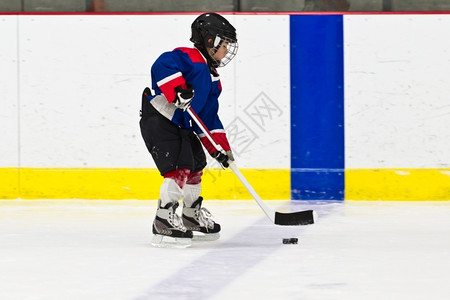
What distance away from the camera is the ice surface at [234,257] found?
9.65 feet

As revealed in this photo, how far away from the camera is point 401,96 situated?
19.0ft

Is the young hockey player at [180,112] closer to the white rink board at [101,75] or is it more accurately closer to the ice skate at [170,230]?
the ice skate at [170,230]

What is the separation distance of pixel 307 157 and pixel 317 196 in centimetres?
25

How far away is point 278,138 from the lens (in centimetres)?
586

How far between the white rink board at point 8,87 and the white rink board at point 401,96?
2.09m

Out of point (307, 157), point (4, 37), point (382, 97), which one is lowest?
point (307, 157)

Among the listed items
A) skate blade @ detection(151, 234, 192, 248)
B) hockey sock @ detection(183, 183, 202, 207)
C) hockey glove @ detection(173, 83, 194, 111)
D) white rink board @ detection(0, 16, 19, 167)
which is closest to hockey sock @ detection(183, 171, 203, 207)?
hockey sock @ detection(183, 183, 202, 207)

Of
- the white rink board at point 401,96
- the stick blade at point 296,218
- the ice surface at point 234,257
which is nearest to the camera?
the ice surface at point 234,257

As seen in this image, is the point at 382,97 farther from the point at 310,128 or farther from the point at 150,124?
the point at 150,124

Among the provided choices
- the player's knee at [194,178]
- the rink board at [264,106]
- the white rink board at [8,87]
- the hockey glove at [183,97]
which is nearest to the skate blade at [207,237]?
the player's knee at [194,178]

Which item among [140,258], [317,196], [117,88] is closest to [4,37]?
[117,88]

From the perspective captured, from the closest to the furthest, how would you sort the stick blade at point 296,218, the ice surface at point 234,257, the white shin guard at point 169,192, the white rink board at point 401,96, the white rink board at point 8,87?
the ice surface at point 234,257, the white shin guard at point 169,192, the stick blade at point 296,218, the white rink board at point 401,96, the white rink board at point 8,87

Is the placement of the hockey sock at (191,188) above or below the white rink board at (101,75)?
below

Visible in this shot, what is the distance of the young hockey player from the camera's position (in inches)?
154
